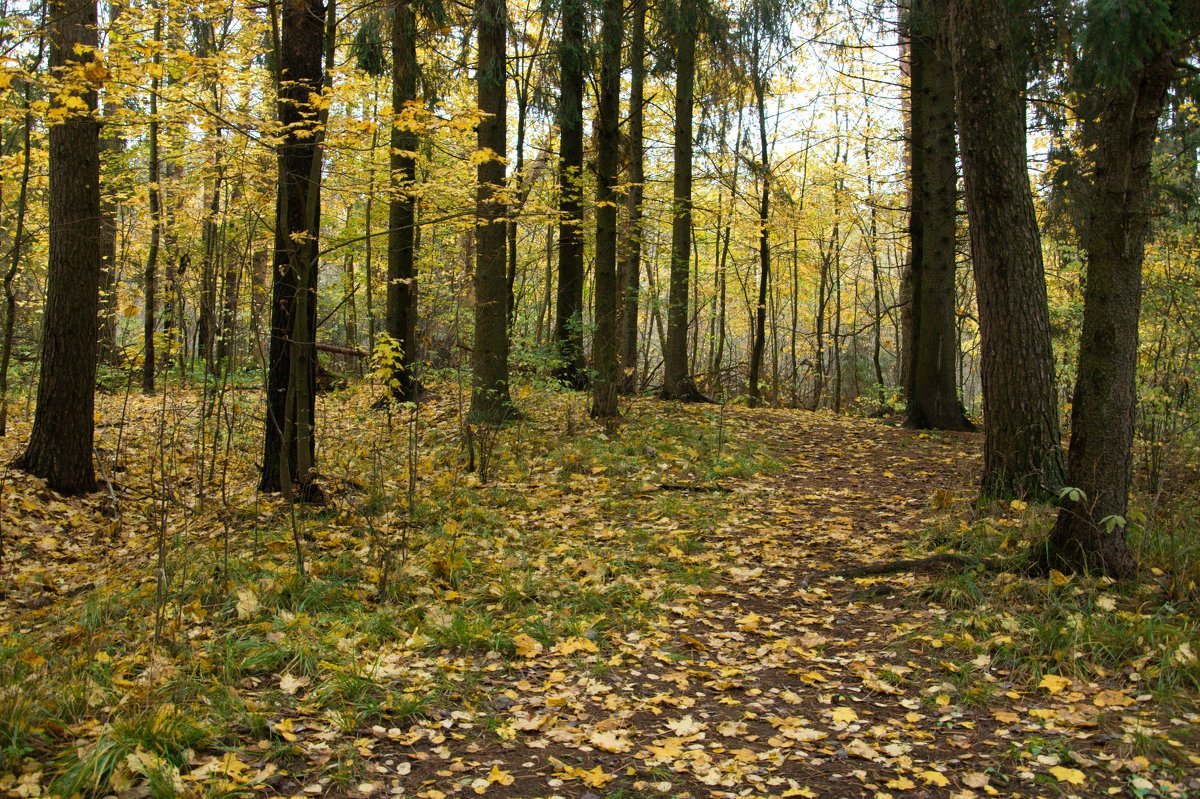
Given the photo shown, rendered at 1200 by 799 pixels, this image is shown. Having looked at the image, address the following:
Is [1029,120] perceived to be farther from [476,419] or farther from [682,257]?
[476,419]

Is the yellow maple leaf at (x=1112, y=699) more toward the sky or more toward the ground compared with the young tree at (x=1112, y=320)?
more toward the ground

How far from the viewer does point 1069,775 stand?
2844mm

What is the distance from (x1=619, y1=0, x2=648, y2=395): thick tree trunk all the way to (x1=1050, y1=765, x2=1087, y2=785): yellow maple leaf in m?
8.36

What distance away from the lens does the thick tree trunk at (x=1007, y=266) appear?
570cm

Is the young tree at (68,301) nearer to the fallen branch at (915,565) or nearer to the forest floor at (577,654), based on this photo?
the forest floor at (577,654)

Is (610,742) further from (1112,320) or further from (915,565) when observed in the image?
(1112,320)

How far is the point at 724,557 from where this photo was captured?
583 centimetres

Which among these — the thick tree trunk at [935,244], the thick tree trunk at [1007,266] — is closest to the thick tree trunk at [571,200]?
the thick tree trunk at [935,244]

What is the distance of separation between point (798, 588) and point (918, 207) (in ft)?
27.7

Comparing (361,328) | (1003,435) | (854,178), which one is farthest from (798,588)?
(361,328)

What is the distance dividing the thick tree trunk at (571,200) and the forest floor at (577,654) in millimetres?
4938

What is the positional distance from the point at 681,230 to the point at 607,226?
8.98ft

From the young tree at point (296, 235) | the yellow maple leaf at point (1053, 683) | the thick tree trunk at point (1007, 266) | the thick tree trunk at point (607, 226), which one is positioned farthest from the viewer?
the thick tree trunk at point (607, 226)

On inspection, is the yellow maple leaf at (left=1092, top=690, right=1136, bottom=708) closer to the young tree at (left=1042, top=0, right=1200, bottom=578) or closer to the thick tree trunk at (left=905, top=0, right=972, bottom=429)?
the young tree at (left=1042, top=0, right=1200, bottom=578)
